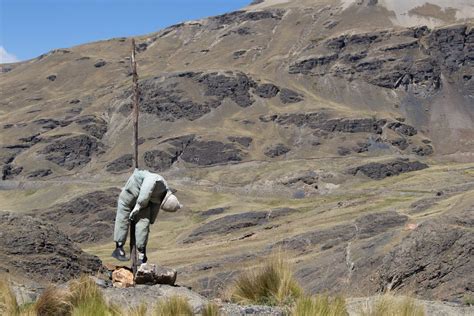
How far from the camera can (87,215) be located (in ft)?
467

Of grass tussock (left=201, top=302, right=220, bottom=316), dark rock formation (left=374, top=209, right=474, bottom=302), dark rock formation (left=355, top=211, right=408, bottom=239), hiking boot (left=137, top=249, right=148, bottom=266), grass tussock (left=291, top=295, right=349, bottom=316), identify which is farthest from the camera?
dark rock formation (left=355, top=211, right=408, bottom=239)

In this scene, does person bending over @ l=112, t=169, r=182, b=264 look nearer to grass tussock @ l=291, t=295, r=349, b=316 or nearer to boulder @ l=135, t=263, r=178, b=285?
boulder @ l=135, t=263, r=178, b=285

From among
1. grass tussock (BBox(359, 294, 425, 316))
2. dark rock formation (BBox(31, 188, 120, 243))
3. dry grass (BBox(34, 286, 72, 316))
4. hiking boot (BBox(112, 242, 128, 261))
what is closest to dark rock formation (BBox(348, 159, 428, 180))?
dark rock formation (BBox(31, 188, 120, 243))

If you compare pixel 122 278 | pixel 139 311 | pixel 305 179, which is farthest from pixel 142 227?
pixel 305 179

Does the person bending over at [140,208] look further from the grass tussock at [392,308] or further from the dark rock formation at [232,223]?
the dark rock formation at [232,223]

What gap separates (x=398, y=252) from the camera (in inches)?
1132

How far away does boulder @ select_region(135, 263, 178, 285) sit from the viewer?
1226 cm

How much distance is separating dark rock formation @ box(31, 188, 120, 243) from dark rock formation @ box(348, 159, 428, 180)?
6481cm

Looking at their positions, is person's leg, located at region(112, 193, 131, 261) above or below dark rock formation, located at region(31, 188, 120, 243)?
above

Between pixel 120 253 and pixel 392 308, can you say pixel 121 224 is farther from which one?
pixel 392 308

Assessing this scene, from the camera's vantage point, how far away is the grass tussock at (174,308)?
30.0 feet

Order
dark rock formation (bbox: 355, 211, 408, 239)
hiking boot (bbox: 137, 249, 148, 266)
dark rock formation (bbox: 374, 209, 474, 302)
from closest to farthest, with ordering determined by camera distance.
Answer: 1. hiking boot (bbox: 137, 249, 148, 266)
2. dark rock formation (bbox: 374, 209, 474, 302)
3. dark rock formation (bbox: 355, 211, 408, 239)

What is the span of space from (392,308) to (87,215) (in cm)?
13798

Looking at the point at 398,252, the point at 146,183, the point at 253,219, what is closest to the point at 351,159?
the point at 253,219
